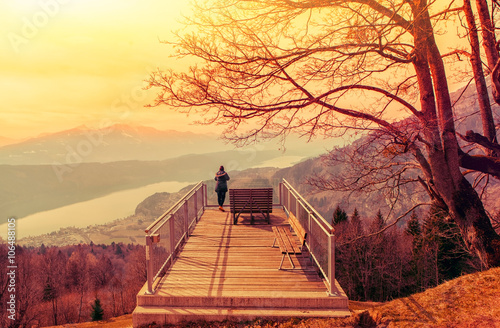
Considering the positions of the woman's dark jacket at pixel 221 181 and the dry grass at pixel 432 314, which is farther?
the woman's dark jacket at pixel 221 181

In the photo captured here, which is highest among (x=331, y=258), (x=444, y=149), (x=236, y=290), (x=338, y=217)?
(x=444, y=149)

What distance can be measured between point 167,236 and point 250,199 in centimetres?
391

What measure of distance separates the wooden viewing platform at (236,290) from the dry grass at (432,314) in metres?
0.18

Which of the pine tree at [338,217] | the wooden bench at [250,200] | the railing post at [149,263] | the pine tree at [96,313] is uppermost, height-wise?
the wooden bench at [250,200]

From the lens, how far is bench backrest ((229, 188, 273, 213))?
11138 millimetres

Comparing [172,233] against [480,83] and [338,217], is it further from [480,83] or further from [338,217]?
[338,217]

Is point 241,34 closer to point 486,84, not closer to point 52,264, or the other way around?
point 486,84

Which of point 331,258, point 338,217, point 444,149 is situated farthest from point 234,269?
point 338,217

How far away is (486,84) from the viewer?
8.98m

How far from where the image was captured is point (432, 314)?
581 centimetres

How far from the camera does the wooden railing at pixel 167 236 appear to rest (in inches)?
246

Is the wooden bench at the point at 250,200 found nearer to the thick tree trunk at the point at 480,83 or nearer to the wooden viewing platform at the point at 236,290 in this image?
the wooden viewing platform at the point at 236,290

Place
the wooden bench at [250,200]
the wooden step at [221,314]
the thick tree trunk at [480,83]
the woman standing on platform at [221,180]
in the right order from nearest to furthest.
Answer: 1. the wooden step at [221,314]
2. the thick tree trunk at [480,83]
3. the wooden bench at [250,200]
4. the woman standing on platform at [221,180]

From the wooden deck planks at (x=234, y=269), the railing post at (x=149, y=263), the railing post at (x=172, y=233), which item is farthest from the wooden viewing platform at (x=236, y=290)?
the railing post at (x=172, y=233)
